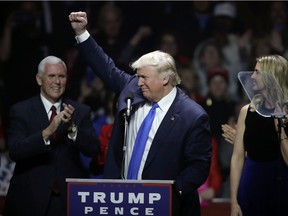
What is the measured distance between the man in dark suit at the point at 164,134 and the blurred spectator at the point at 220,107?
2.74m

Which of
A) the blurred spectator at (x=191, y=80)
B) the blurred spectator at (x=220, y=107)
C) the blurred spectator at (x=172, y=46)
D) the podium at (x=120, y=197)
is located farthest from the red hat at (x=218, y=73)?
the podium at (x=120, y=197)

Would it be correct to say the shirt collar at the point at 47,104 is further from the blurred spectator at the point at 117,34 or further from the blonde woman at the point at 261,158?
the blurred spectator at the point at 117,34

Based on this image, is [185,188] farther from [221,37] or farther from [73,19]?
[221,37]

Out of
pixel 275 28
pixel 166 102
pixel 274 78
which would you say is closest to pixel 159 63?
pixel 166 102

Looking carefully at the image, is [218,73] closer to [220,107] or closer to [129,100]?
[220,107]

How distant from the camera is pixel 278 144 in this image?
4.32 metres

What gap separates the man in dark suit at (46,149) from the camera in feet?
15.2

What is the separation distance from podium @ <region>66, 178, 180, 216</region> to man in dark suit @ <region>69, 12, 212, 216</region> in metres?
0.23

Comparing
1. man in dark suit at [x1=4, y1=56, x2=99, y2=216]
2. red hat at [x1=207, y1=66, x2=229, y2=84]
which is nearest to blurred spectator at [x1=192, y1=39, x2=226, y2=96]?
red hat at [x1=207, y1=66, x2=229, y2=84]

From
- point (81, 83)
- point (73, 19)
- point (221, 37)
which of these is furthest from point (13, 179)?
point (221, 37)

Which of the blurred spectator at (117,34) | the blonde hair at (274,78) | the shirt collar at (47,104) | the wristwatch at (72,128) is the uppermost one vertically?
the blurred spectator at (117,34)

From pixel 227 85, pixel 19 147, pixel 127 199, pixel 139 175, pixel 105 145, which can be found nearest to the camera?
pixel 127 199

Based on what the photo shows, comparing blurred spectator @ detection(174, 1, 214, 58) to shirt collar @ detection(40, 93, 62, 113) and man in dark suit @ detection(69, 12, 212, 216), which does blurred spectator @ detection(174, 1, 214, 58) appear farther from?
man in dark suit @ detection(69, 12, 212, 216)

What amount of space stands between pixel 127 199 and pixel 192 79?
3508 mm
